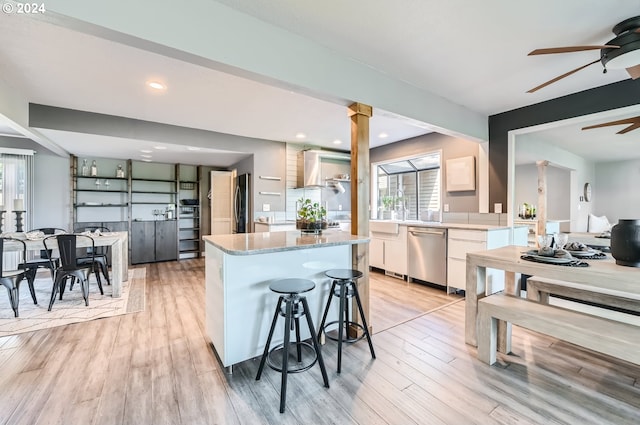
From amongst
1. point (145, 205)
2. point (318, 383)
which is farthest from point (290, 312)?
point (145, 205)

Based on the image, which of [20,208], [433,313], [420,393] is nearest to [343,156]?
[433,313]

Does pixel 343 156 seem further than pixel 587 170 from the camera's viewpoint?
No

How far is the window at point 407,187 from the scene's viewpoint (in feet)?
16.8

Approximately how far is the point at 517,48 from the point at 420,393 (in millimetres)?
2764

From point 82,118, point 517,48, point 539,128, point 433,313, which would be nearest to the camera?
point 517,48

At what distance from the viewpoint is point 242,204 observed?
18.3 feet

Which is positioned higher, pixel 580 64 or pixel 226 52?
pixel 580 64

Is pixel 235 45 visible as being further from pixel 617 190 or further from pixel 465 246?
pixel 617 190

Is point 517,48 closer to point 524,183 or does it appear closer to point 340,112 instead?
point 340,112

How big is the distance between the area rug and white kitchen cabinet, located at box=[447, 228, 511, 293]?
12.8 ft

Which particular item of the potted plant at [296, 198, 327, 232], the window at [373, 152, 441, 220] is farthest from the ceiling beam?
the window at [373, 152, 441, 220]

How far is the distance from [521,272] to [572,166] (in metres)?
6.42

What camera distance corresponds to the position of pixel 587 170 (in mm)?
7203

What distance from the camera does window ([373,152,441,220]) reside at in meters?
5.12
